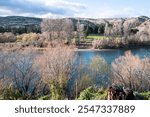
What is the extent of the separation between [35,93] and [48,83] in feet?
3.22

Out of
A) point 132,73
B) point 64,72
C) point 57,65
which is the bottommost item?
point 132,73

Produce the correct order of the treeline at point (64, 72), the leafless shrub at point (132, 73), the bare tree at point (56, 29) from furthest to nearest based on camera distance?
1. the bare tree at point (56, 29)
2. the leafless shrub at point (132, 73)
3. the treeline at point (64, 72)

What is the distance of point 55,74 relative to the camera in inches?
870

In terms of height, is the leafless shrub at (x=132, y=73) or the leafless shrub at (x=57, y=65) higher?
the leafless shrub at (x=57, y=65)

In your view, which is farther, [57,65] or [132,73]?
[132,73]

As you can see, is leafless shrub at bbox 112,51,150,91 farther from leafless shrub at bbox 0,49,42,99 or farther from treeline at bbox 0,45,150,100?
leafless shrub at bbox 0,49,42,99

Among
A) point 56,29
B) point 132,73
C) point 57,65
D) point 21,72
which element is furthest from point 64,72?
point 56,29

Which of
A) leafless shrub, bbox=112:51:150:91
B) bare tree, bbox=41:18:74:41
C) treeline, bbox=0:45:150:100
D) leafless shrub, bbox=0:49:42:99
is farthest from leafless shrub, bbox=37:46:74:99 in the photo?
bare tree, bbox=41:18:74:41

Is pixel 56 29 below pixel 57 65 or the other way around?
below

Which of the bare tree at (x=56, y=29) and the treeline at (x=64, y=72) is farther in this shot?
the bare tree at (x=56, y=29)

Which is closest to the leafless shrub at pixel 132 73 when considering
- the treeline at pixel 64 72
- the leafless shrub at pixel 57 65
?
the treeline at pixel 64 72

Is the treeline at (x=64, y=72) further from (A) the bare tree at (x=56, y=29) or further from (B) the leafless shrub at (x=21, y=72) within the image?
(A) the bare tree at (x=56, y=29)

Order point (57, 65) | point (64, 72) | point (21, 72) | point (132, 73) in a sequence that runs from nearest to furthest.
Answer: point (21, 72) → point (64, 72) → point (57, 65) → point (132, 73)

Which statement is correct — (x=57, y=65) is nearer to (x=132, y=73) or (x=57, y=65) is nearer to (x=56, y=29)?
(x=132, y=73)
